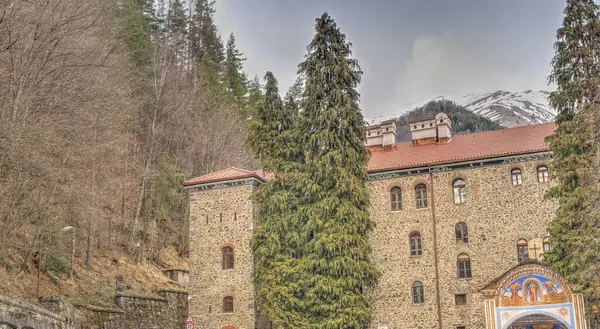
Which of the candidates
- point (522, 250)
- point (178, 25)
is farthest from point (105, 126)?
point (178, 25)

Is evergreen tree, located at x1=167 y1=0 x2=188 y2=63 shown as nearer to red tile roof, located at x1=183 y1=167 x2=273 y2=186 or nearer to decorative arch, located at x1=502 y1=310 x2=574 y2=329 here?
red tile roof, located at x1=183 y1=167 x2=273 y2=186

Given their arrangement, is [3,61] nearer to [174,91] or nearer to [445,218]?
[445,218]

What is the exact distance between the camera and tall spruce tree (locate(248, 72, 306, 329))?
2289cm

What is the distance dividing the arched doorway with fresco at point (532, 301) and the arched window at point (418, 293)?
2638 mm

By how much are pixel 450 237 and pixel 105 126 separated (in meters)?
14.6

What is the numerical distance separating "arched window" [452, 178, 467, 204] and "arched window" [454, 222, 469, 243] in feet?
3.22

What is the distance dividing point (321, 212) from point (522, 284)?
7.83m

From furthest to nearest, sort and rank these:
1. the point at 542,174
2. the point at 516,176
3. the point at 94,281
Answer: the point at 94,281 < the point at 516,176 < the point at 542,174

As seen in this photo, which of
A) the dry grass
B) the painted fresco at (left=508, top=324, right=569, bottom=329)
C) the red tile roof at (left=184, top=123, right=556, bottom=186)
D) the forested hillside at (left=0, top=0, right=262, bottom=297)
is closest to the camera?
the forested hillside at (left=0, top=0, right=262, bottom=297)

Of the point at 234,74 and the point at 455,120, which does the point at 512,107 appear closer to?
the point at 455,120

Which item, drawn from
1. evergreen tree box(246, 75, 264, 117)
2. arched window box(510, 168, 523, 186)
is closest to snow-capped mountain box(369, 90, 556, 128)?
evergreen tree box(246, 75, 264, 117)

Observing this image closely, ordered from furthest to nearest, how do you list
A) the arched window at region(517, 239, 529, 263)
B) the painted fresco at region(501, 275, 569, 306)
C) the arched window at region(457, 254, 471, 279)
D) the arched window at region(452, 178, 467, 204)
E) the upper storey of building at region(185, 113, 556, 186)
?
the arched window at region(452, 178, 467, 204)
the upper storey of building at region(185, 113, 556, 186)
the arched window at region(457, 254, 471, 279)
the arched window at region(517, 239, 529, 263)
the painted fresco at region(501, 275, 569, 306)

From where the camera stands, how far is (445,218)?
25797 millimetres

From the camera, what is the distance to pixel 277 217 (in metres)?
24.2
